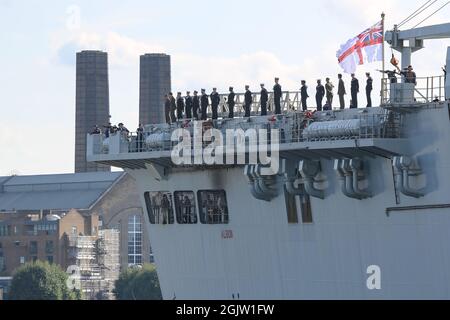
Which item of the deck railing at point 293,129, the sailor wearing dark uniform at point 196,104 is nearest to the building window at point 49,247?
the deck railing at point 293,129

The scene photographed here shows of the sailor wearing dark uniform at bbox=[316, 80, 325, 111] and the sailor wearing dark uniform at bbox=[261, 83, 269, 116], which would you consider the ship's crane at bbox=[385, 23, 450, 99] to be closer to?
the sailor wearing dark uniform at bbox=[316, 80, 325, 111]

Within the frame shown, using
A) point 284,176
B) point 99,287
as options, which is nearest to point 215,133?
point 284,176

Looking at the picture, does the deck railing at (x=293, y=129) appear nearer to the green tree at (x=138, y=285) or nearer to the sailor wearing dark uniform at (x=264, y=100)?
the sailor wearing dark uniform at (x=264, y=100)

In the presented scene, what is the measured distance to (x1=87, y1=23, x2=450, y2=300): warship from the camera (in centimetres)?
5156

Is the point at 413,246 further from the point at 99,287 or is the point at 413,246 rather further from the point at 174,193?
the point at 99,287

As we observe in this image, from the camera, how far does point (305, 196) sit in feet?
187

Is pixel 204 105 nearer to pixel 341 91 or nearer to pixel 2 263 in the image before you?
pixel 341 91

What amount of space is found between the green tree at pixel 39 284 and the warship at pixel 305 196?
290 ft

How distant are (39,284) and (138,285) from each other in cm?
984

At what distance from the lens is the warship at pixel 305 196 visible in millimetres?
51562

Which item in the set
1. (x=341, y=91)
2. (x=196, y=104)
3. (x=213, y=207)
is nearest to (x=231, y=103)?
(x=196, y=104)

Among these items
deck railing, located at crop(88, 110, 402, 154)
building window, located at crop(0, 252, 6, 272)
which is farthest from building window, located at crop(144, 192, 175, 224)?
building window, located at crop(0, 252, 6, 272)

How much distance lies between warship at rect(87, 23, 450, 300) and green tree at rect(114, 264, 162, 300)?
291 ft

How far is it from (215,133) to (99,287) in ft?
386
